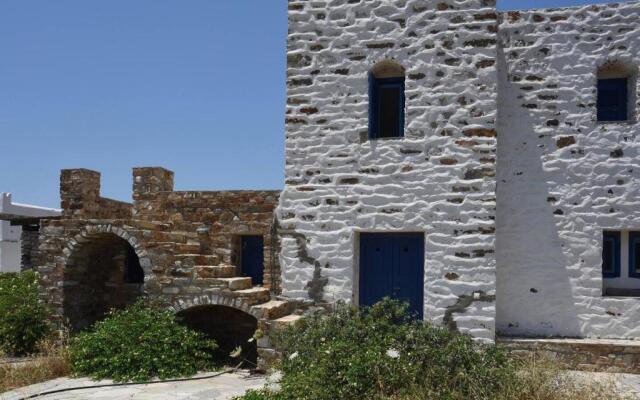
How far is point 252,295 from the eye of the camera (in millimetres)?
8188

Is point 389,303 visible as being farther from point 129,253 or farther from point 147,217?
point 129,253

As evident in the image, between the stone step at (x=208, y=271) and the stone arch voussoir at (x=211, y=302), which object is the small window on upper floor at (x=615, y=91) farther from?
the stone step at (x=208, y=271)

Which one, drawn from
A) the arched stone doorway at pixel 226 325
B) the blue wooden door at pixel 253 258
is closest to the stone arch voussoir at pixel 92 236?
the arched stone doorway at pixel 226 325

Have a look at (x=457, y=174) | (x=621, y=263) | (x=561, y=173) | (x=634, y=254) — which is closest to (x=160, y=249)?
(x=457, y=174)

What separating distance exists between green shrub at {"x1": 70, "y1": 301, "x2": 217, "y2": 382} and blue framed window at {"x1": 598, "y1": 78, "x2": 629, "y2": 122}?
7.19m

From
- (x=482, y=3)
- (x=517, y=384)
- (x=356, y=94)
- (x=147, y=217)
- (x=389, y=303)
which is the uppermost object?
(x=482, y=3)

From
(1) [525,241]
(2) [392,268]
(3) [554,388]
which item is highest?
(1) [525,241]

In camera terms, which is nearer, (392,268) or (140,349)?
(140,349)

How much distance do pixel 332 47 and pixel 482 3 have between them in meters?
2.33

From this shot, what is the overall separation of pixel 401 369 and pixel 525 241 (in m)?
3.46

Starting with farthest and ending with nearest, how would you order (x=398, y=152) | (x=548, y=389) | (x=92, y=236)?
(x=92, y=236) < (x=398, y=152) < (x=548, y=389)

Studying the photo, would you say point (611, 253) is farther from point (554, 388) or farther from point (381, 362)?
point (381, 362)

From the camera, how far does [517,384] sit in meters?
5.67

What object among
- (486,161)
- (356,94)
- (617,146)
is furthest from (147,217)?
(617,146)
